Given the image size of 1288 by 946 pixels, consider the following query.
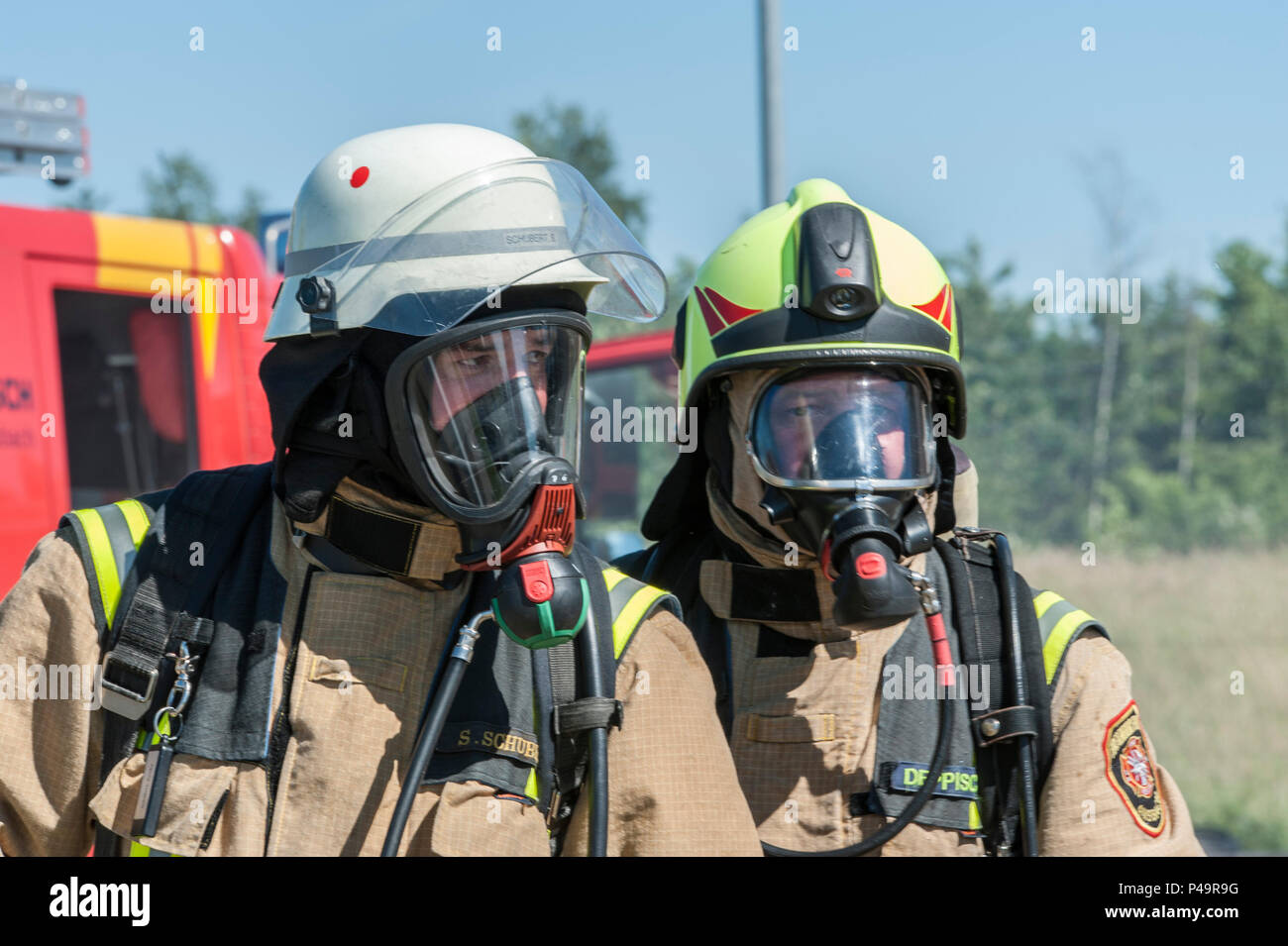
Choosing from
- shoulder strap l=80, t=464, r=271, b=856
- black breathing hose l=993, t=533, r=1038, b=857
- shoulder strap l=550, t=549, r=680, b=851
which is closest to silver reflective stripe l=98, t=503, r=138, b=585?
shoulder strap l=80, t=464, r=271, b=856

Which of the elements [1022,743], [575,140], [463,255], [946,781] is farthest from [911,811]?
[575,140]

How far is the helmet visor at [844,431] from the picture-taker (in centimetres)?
250

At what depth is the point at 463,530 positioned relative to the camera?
207cm

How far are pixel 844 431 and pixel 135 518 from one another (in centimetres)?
126

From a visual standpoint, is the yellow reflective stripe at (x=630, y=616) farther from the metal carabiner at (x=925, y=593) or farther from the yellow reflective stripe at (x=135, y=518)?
the yellow reflective stripe at (x=135, y=518)

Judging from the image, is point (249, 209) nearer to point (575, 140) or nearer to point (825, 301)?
point (575, 140)

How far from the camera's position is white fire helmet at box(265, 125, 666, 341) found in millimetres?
2137

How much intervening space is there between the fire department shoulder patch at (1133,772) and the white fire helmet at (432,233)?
3.92ft

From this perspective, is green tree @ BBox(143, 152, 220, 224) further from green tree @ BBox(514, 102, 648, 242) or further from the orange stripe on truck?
the orange stripe on truck

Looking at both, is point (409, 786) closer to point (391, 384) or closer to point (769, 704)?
point (391, 384)

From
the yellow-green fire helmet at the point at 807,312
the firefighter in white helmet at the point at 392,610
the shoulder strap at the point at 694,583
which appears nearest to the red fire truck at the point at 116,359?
the shoulder strap at the point at 694,583

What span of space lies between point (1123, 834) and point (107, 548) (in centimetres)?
172

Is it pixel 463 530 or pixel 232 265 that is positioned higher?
pixel 232 265
